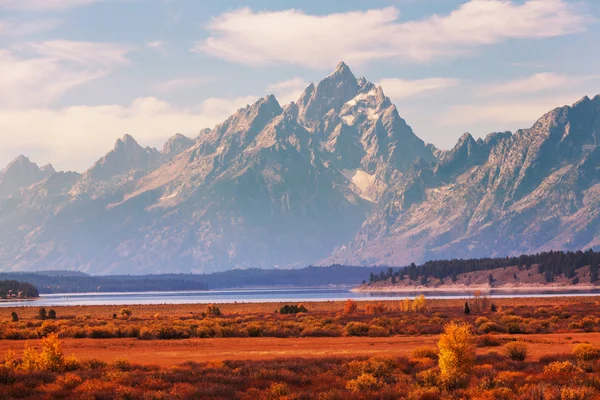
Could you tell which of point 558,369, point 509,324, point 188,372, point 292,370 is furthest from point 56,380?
point 509,324

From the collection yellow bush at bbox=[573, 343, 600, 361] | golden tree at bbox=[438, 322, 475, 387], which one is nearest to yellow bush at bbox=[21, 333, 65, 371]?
A: golden tree at bbox=[438, 322, 475, 387]

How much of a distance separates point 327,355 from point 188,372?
1533cm

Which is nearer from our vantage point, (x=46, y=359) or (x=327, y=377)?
(x=327, y=377)

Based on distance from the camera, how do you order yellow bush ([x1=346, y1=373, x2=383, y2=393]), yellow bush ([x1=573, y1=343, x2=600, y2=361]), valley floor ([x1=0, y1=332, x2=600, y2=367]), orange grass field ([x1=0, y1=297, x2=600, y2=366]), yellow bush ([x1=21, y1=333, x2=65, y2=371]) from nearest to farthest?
yellow bush ([x1=346, y1=373, x2=383, y2=393]) → yellow bush ([x1=21, y1=333, x2=65, y2=371]) → yellow bush ([x1=573, y1=343, x2=600, y2=361]) → valley floor ([x1=0, y1=332, x2=600, y2=367]) → orange grass field ([x1=0, y1=297, x2=600, y2=366])

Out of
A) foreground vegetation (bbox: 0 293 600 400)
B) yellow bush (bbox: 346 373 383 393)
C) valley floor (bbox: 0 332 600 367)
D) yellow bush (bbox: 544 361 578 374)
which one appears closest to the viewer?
foreground vegetation (bbox: 0 293 600 400)

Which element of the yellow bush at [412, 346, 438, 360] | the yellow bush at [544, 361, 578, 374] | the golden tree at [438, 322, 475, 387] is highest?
the golden tree at [438, 322, 475, 387]

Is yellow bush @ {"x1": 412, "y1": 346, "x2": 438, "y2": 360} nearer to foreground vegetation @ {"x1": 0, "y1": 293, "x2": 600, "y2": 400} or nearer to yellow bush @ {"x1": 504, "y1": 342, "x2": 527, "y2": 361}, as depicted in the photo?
foreground vegetation @ {"x1": 0, "y1": 293, "x2": 600, "y2": 400}

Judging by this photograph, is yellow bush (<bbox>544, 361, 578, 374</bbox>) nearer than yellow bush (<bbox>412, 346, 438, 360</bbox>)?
Yes

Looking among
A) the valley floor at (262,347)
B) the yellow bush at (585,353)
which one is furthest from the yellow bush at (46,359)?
the yellow bush at (585,353)

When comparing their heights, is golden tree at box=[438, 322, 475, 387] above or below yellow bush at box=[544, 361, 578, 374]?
above

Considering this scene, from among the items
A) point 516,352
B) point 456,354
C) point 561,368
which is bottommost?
point 561,368

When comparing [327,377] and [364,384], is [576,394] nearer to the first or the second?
[364,384]

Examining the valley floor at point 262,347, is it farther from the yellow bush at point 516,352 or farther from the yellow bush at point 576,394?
the yellow bush at point 576,394

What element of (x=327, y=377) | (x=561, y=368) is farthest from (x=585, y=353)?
(x=327, y=377)
